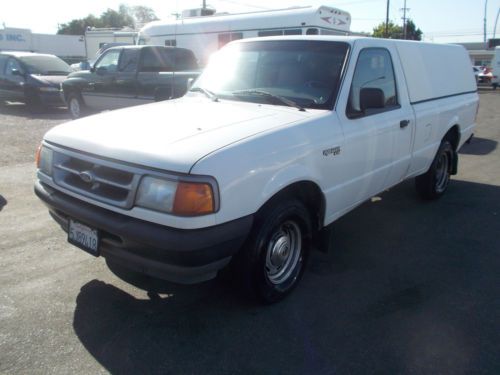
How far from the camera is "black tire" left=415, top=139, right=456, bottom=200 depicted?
5.86 meters

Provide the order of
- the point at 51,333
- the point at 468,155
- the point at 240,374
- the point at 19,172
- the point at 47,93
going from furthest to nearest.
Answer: the point at 47,93 < the point at 468,155 < the point at 19,172 < the point at 51,333 < the point at 240,374

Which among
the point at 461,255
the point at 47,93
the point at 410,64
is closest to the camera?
the point at 461,255

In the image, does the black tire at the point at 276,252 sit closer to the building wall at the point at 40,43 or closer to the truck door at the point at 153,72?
the truck door at the point at 153,72

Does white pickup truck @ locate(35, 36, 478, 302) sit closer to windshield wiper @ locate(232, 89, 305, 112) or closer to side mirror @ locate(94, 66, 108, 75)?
windshield wiper @ locate(232, 89, 305, 112)

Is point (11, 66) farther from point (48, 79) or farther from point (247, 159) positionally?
point (247, 159)

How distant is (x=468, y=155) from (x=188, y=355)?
7976 mm

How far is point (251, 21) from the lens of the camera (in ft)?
46.3

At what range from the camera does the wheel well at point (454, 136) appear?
20.0 feet

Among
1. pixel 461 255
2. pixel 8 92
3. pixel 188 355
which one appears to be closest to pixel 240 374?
pixel 188 355

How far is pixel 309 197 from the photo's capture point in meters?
3.62

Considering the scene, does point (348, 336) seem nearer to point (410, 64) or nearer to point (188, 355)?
point (188, 355)

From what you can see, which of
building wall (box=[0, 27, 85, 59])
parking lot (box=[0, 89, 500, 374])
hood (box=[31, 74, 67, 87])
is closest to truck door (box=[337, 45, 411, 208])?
parking lot (box=[0, 89, 500, 374])

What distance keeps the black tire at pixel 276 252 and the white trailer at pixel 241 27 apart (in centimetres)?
1046

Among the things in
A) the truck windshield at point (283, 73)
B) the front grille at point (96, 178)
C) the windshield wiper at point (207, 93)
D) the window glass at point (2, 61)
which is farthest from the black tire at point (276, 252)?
A: the window glass at point (2, 61)
